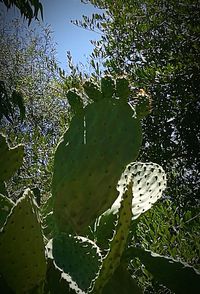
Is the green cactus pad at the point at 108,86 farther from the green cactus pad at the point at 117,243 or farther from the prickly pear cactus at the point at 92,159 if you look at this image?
the green cactus pad at the point at 117,243


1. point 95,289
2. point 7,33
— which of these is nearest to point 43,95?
point 7,33

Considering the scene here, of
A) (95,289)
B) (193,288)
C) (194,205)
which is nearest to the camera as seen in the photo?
(95,289)

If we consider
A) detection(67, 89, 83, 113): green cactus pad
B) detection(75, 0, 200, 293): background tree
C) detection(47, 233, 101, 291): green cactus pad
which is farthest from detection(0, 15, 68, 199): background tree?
detection(47, 233, 101, 291): green cactus pad

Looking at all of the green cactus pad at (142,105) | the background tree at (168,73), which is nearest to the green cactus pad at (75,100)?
the green cactus pad at (142,105)

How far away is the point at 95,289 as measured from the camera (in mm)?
611

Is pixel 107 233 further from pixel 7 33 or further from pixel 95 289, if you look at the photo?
pixel 7 33

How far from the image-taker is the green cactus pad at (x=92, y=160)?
877 millimetres

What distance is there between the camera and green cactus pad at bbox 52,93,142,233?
877mm

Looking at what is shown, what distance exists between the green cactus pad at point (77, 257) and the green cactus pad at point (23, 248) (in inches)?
2.7

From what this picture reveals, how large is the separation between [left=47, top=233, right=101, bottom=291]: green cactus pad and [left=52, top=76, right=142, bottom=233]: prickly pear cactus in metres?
0.14

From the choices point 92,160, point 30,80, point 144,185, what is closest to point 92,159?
point 92,160

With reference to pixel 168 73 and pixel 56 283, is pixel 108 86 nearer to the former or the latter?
pixel 56 283

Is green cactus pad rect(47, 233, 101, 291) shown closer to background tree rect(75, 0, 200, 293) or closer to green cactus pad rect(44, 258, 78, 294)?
green cactus pad rect(44, 258, 78, 294)

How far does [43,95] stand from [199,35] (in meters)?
2.90
